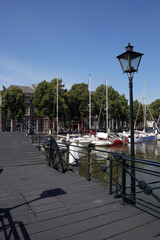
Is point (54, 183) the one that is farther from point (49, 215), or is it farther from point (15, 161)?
point (15, 161)

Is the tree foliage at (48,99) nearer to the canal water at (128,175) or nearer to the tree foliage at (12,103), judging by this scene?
the tree foliage at (12,103)

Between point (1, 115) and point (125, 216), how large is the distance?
44928 millimetres

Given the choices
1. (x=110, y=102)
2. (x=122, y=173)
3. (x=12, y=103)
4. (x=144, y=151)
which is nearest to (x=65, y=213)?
(x=122, y=173)

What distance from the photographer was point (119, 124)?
68.8m

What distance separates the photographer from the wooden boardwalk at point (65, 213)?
119 inches

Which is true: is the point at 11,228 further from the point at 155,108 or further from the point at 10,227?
the point at 155,108

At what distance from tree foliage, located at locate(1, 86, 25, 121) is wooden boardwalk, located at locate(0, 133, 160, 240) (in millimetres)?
31756

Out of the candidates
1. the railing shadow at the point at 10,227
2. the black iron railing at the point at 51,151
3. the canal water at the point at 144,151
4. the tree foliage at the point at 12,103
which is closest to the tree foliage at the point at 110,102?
the tree foliage at the point at 12,103

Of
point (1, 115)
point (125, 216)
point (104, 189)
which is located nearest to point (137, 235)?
point (125, 216)

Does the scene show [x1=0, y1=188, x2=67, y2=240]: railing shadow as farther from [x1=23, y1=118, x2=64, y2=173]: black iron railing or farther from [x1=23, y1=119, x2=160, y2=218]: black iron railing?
[x1=23, y1=118, x2=64, y2=173]: black iron railing

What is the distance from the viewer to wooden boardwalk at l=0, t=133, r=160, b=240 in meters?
3.03

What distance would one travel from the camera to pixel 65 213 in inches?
147

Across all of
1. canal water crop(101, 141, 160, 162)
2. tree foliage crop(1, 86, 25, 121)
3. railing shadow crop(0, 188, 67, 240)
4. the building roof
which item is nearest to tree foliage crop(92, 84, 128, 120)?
the building roof

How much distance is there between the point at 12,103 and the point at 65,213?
116 ft
